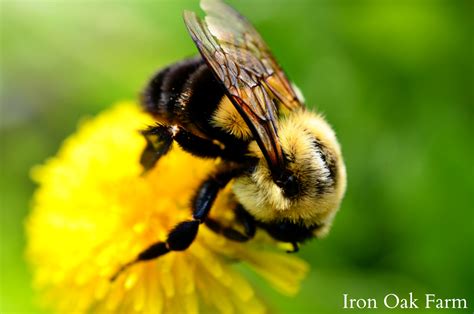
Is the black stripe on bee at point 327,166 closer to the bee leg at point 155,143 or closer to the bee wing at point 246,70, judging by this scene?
the bee wing at point 246,70

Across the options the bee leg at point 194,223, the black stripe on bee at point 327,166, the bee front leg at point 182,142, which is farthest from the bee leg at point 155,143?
the black stripe on bee at point 327,166

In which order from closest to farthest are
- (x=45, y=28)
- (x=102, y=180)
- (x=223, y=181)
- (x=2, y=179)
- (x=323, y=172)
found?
(x=323, y=172) < (x=223, y=181) < (x=102, y=180) < (x=2, y=179) < (x=45, y=28)

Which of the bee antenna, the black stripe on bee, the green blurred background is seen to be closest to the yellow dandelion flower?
the bee antenna

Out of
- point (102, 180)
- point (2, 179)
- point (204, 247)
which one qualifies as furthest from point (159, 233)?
point (2, 179)

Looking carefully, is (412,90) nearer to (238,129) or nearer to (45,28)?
(238,129)

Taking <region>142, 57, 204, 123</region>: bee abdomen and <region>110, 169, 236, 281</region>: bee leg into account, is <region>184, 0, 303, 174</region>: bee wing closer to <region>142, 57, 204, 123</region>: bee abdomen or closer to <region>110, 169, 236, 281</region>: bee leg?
<region>142, 57, 204, 123</region>: bee abdomen

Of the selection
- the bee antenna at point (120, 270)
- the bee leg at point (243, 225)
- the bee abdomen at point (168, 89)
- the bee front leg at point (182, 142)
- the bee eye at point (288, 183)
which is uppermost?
the bee abdomen at point (168, 89)

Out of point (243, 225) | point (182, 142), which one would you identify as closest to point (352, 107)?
point (243, 225)
